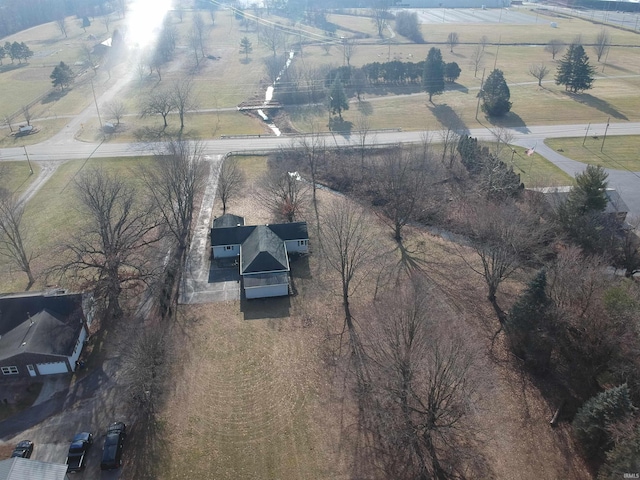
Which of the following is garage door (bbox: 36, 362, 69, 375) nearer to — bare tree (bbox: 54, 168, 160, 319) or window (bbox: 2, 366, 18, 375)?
window (bbox: 2, 366, 18, 375)

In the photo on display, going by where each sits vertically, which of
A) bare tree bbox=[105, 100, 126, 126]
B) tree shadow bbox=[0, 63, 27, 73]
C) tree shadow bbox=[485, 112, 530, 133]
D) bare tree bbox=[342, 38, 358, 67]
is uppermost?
bare tree bbox=[342, 38, 358, 67]

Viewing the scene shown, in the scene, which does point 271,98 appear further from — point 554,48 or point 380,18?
point 380,18

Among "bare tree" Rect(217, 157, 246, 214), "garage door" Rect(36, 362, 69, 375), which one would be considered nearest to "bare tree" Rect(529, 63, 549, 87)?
"bare tree" Rect(217, 157, 246, 214)

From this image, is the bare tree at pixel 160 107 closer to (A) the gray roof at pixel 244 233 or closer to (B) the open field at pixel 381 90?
(B) the open field at pixel 381 90

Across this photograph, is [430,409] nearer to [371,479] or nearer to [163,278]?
[371,479]

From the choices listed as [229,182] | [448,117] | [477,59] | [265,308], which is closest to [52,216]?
[229,182]

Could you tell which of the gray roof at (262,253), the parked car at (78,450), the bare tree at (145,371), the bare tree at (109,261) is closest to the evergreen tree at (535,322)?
the gray roof at (262,253)
